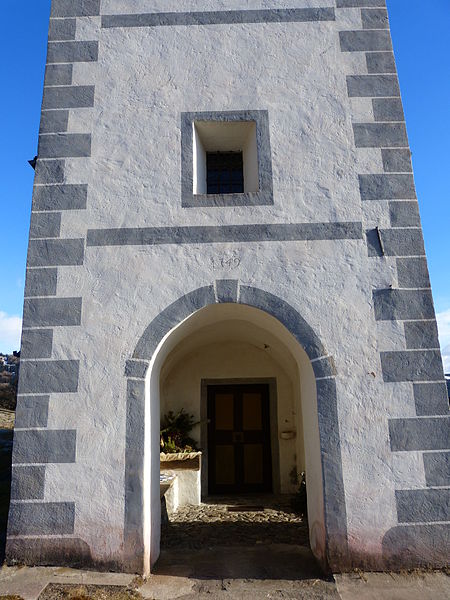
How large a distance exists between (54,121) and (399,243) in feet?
13.0

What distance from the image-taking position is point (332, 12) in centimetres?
563

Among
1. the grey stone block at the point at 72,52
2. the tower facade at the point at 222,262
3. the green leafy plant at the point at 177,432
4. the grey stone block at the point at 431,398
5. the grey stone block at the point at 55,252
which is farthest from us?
the green leafy plant at the point at 177,432

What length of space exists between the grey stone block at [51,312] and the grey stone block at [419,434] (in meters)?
3.20

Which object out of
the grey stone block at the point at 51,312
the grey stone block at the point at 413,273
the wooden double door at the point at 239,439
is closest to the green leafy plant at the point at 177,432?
the wooden double door at the point at 239,439

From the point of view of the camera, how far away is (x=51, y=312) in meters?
4.72

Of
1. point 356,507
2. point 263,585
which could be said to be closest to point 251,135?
point 356,507

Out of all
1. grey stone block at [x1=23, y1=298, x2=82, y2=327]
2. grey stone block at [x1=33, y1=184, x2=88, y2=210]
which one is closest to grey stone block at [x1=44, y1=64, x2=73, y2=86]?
grey stone block at [x1=33, y1=184, x2=88, y2=210]

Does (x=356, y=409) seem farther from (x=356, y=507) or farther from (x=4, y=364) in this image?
(x=4, y=364)

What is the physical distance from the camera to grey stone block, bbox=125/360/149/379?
178 inches

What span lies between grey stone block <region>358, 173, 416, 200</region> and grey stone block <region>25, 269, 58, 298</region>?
3318mm

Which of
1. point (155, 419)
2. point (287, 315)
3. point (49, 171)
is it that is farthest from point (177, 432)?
point (49, 171)

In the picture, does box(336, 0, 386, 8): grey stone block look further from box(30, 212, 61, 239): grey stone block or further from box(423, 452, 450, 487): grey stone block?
box(423, 452, 450, 487): grey stone block

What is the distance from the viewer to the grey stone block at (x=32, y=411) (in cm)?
445

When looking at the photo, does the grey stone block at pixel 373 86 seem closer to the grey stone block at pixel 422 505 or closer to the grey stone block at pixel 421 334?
the grey stone block at pixel 421 334
